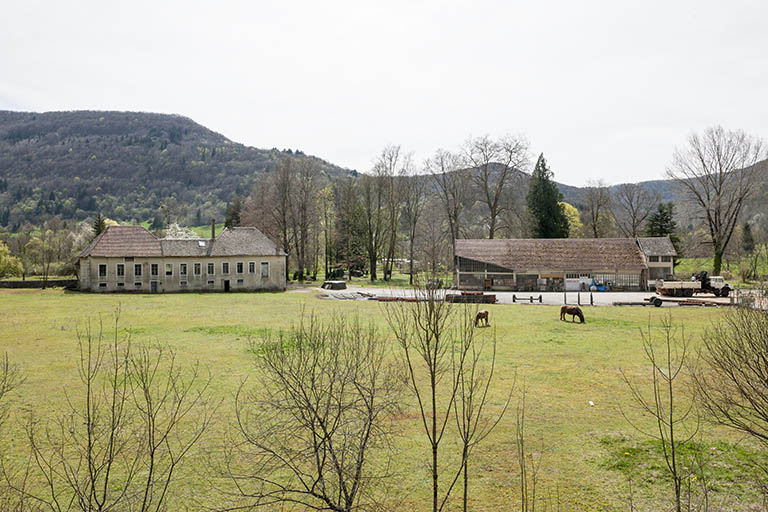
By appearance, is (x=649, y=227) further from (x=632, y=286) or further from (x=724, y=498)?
(x=724, y=498)

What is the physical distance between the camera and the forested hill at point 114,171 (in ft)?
431

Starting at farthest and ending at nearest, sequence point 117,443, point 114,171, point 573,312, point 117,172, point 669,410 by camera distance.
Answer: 1. point 114,171
2. point 117,172
3. point 573,312
4. point 669,410
5. point 117,443

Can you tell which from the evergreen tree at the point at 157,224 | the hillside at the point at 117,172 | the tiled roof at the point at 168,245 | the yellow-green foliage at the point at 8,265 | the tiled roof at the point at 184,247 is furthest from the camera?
the hillside at the point at 117,172

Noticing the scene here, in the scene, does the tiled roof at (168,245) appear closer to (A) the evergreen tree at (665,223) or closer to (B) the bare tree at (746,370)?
(B) the bare tree at (746,370)

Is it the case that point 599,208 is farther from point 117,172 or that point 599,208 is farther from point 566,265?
point 117,172

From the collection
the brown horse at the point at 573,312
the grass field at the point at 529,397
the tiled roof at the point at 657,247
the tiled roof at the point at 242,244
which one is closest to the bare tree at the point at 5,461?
the grass field at the point at 529,397

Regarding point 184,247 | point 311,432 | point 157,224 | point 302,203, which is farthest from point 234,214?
point 311,432

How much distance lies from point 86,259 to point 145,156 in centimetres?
13996

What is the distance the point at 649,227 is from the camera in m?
62.6

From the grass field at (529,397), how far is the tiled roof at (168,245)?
17.4m

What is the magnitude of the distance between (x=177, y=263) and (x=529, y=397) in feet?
146

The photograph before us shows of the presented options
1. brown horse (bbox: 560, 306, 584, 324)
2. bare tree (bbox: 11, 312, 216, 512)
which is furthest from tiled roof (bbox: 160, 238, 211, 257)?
brown horse (bbox: 560, 306, 584, 324)

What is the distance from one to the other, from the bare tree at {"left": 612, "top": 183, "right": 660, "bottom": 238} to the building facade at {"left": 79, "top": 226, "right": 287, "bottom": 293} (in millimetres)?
50225

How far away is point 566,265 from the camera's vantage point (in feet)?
164
